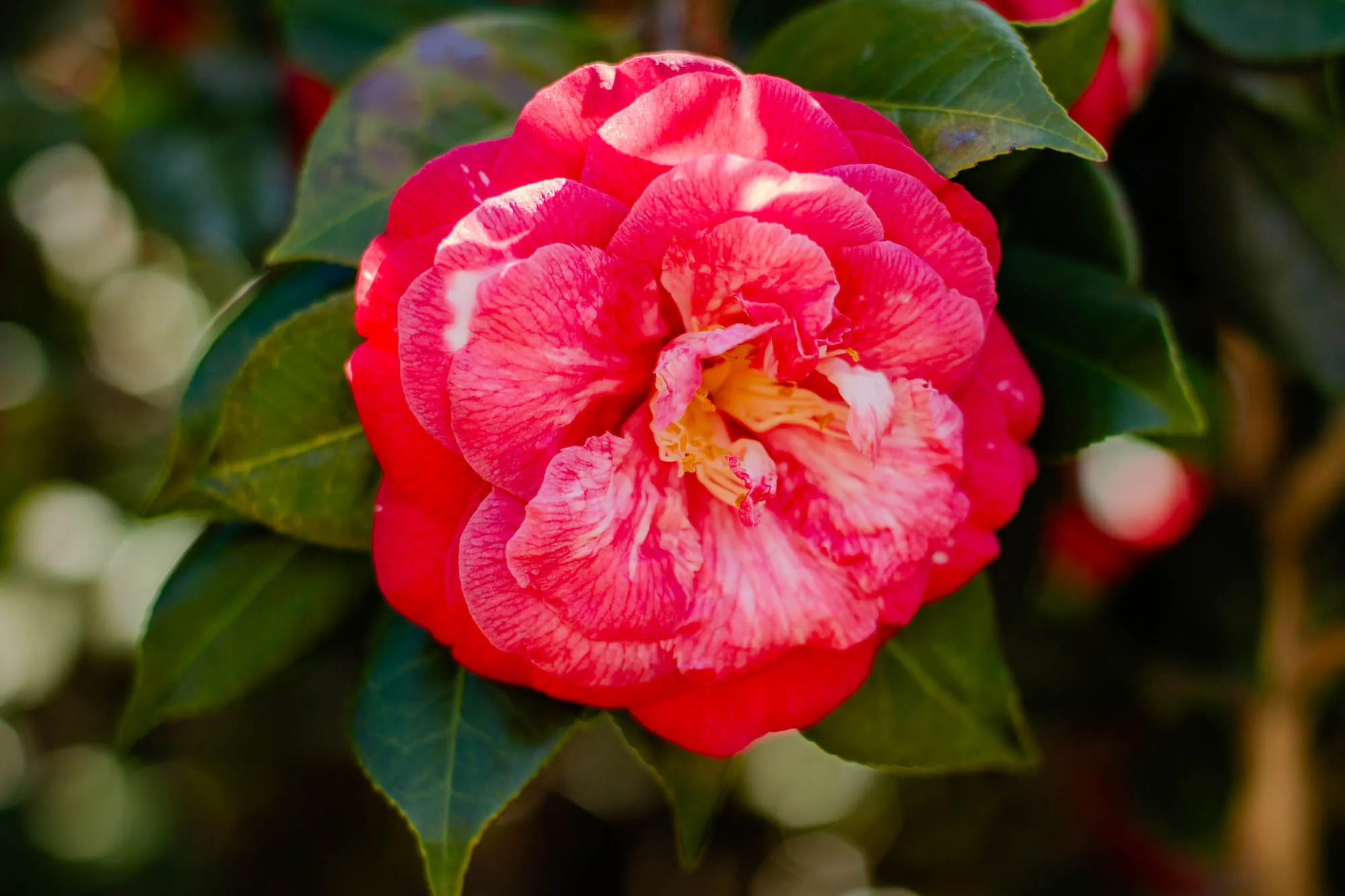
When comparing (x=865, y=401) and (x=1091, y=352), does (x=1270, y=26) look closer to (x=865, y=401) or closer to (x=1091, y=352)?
(x=1091, y=352)

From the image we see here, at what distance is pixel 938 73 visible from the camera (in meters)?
0.55

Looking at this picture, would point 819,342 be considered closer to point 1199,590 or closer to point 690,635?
point 690,635

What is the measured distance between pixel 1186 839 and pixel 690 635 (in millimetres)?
1168

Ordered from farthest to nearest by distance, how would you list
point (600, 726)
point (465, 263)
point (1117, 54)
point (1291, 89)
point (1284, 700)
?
point (600, 726) < point (1284, 700) < point (1291, 89) < point (1117, 54) < point (465, 263)

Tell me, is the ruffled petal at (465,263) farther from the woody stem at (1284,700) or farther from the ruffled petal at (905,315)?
the woody stem at (1284,700)

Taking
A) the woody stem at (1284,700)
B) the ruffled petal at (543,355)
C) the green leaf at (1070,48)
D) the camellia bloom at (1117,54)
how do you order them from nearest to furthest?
the ruffled petal at (543,355) → the green leaf at (1070,48) → the camellia bloom at (1117,54) → the woody stem at (1284,700)

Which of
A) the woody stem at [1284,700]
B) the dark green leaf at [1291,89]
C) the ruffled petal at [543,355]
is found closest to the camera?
the ruffled petal at [543,355]

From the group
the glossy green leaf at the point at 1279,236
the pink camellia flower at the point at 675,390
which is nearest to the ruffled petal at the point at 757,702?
the pink camellia flower at the point at 675,390

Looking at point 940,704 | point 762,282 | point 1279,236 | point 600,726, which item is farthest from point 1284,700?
point 762,282

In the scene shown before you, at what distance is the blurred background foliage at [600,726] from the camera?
0.90m

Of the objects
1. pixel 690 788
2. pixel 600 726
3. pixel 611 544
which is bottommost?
pixel 600 726

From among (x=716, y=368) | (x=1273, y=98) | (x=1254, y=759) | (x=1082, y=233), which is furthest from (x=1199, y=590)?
(x=716, y=368)

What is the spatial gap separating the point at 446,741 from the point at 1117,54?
0.63 m

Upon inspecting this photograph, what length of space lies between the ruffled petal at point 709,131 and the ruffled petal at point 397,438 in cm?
13
